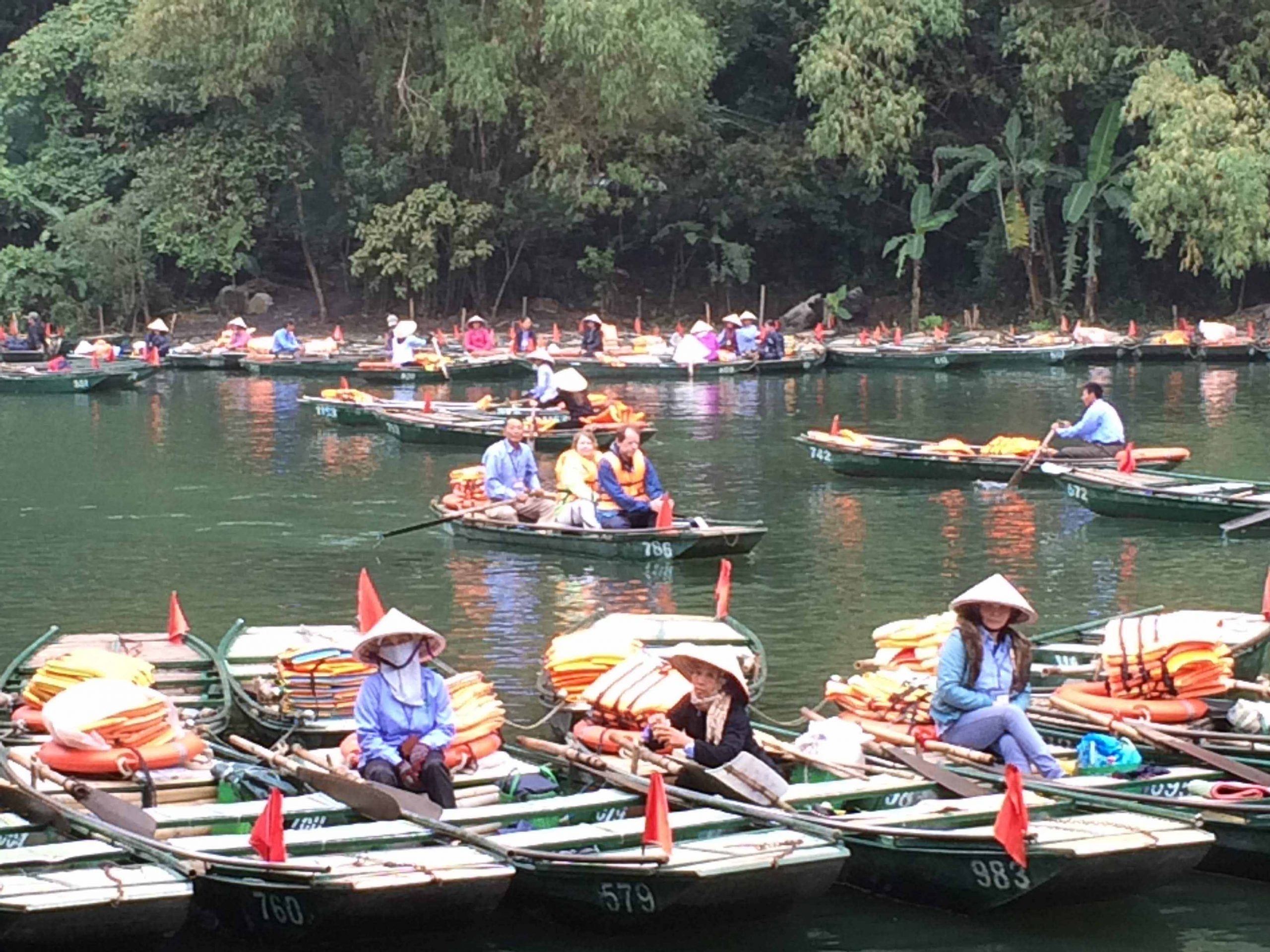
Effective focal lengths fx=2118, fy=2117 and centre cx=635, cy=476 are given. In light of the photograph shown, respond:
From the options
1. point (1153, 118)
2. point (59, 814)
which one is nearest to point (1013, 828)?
point (59, 814)

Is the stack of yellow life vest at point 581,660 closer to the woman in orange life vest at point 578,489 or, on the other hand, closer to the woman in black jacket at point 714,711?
the woman in black jacket at point 714,711

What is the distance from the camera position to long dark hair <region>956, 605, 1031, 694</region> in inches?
403

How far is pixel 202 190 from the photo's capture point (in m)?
43.6

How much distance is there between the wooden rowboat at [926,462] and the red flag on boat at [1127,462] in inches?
17.2

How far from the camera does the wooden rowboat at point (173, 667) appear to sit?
12.0m

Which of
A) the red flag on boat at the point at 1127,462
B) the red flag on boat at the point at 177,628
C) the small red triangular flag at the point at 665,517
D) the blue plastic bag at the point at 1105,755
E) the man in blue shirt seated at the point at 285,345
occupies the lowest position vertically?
the blue plastic bag at the point at 1105,755

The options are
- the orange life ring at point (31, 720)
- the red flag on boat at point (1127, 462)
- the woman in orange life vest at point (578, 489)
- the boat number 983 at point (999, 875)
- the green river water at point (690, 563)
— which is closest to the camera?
the boat number 983 at point (999, 875)

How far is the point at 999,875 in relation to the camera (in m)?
9.10

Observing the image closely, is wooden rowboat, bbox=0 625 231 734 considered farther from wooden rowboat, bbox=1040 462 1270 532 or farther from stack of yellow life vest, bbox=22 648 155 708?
wooden rowboat, bbox=1040 462 1270 532

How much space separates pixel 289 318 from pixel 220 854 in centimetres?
3763

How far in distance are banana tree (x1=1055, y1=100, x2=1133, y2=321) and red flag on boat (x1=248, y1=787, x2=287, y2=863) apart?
32945 millimetres

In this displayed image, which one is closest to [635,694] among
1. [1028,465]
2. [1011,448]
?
[1028,465]

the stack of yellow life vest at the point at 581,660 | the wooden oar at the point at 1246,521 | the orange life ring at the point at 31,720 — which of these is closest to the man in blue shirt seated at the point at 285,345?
the wooden oar at the point at 1246,521

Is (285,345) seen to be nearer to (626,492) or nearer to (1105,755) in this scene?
(626,492)
